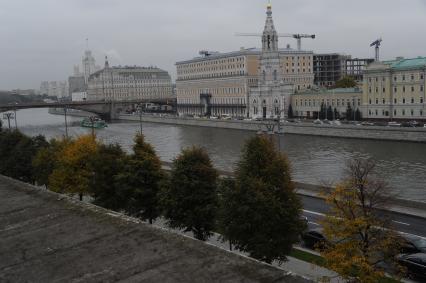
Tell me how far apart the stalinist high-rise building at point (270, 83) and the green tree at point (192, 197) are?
4979cm

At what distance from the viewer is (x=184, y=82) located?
93.5 m

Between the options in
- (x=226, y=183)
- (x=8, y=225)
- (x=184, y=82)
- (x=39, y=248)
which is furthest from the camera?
(x=184, y=82)

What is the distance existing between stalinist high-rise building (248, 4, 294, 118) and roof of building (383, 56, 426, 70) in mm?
16769

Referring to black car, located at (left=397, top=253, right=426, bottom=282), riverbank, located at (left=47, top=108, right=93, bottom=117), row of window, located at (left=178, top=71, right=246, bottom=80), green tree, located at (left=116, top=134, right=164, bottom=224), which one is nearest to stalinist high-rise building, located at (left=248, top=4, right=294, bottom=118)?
row of window, located at (left=178, top=71, right=246, bottom=80)

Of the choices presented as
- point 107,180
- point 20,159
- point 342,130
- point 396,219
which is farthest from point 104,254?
point 342,130

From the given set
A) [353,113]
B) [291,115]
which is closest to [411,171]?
[353,113]

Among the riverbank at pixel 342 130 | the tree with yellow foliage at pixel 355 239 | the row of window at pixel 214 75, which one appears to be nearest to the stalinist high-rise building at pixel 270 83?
the riverbank at pixel 342 130

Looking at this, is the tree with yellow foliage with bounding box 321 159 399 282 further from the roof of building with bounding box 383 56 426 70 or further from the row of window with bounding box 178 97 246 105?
the row of window with bounding box 178 97 246 105

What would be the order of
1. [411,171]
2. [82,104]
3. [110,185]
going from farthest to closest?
1. [82,104]
2. [411,171]
3. [110,185]

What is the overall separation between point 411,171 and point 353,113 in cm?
2707

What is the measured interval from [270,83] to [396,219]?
49762 mm

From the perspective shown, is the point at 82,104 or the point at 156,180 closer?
the point at 156,180

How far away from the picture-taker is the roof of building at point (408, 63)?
154ft

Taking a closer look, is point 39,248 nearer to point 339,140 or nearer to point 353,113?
point 339,140
